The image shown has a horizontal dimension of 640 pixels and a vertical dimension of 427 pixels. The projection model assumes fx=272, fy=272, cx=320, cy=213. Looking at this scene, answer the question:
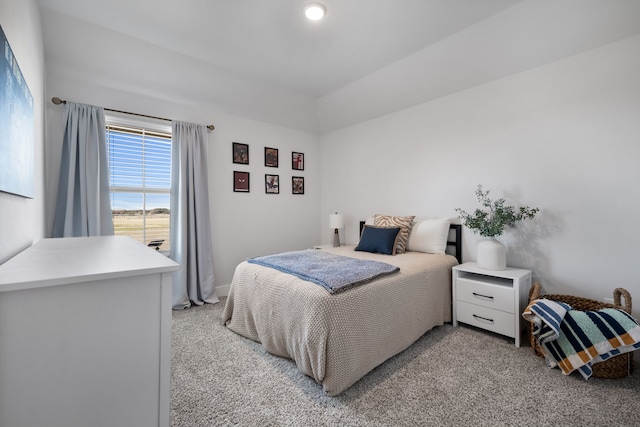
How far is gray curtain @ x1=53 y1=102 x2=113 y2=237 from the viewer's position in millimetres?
2480

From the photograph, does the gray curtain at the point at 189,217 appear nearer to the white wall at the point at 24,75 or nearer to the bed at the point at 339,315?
the bed at the point at 339,315

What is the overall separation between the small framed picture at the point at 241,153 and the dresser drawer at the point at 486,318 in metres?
3.02

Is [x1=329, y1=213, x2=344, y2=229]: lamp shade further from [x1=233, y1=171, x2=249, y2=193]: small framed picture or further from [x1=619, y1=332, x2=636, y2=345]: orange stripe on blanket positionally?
[x1=619, y1=332, x2=636, y2=345]: orange stripe on blanket

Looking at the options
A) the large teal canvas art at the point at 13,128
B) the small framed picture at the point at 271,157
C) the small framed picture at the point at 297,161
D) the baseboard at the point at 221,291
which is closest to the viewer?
the large teal canvas art at the point at 13,128

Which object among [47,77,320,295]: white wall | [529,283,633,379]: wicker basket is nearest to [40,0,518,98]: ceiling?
[47,77,320,295]: white wall

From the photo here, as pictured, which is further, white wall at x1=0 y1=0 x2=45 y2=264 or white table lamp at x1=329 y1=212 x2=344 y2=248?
white table lamp at x1=329 y1=212 x2=344 y2=248

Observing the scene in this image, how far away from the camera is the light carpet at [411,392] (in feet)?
4.78

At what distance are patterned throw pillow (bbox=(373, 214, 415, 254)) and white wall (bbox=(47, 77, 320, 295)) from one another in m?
1.40

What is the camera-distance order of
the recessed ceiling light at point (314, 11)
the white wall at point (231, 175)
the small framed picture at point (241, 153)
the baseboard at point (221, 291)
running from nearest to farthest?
1. the recessed ceiling light at point (314, 11)
2. the white wall at point (231, 175)
3. the baseboard at point (221, 291)
4. the small framed picture at point (241, 153)

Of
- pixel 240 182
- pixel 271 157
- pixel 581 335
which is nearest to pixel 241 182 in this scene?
pixel 240 182

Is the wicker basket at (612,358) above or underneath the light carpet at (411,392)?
above

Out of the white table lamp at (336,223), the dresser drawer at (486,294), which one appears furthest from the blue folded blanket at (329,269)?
the white table lamp at (336,223)

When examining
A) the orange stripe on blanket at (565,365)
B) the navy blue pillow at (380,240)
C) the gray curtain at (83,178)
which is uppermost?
the gray curtain at (83,178)

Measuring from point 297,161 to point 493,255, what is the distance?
291 centimetres
